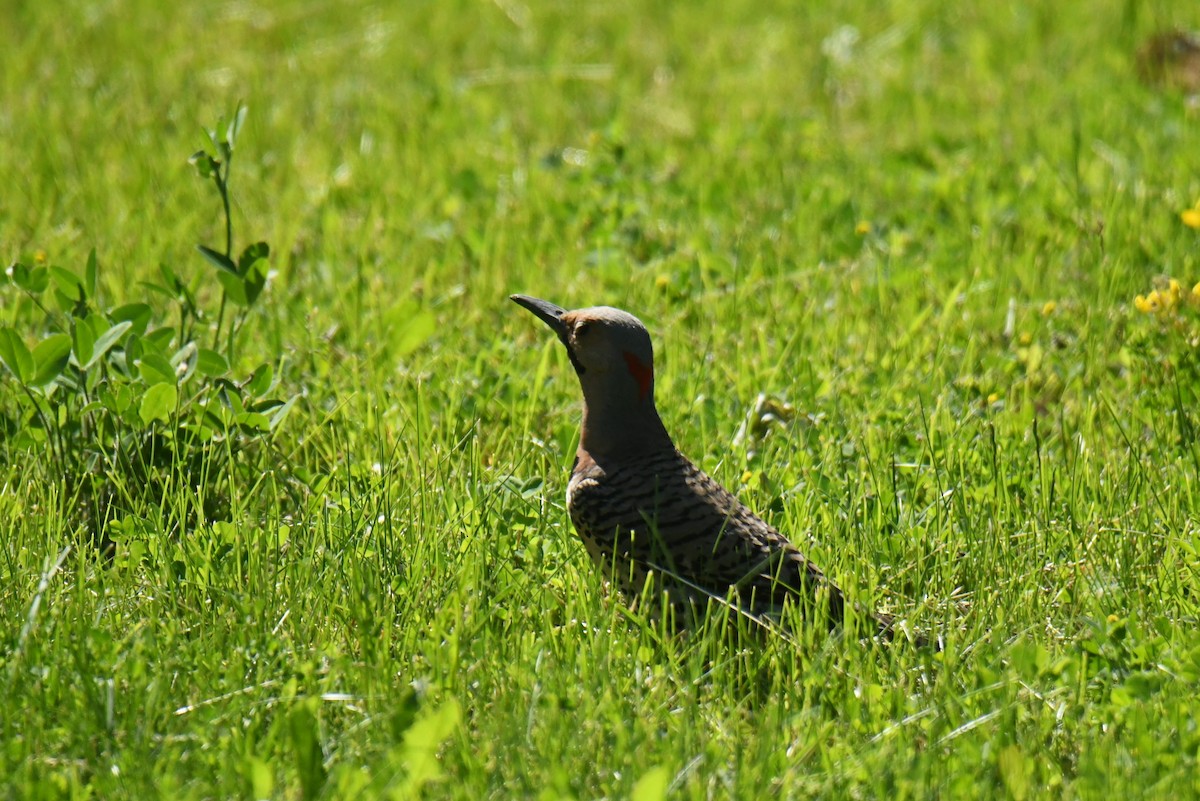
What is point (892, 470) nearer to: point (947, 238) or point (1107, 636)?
point (1107, 636)

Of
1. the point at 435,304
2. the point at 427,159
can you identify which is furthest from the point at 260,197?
the point at 435,304

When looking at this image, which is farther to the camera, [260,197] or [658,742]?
[260,197]

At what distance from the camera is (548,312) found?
427 centimetres

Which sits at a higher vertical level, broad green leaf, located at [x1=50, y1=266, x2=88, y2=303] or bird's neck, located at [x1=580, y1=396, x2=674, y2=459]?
broad green leaf, located at [x1=50, y1=266, x2=88, y2=303]

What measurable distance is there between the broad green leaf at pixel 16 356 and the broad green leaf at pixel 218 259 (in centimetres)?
59

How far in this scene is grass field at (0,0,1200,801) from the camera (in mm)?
3117

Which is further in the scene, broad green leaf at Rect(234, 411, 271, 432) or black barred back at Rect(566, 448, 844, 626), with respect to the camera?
broad green leaf at Rect(234, 411, 271, 432)

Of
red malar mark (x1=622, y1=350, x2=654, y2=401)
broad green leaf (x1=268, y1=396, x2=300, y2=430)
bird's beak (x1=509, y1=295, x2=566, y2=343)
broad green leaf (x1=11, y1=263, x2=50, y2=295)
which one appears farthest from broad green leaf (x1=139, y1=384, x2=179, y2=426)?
red malar mark (x1=622, y1=350, x2=654, y2=401)

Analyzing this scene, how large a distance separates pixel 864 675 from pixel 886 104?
509 cm

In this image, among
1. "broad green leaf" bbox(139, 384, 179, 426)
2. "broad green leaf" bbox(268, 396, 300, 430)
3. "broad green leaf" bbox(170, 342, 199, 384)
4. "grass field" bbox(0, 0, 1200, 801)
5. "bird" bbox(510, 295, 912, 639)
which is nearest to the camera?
"grass field" bbox(0, 0, 1200, 801)

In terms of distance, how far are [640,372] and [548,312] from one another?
0.42 meters

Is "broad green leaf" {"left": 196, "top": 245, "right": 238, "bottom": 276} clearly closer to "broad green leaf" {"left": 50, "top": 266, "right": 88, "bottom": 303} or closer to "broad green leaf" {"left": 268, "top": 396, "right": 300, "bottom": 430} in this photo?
"broad green leaf" {"left": 50, "top": 266, "right": 88, "bottom": 303}

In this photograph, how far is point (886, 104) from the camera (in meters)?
7.85

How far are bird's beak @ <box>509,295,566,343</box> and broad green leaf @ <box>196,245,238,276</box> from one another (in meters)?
0.88
